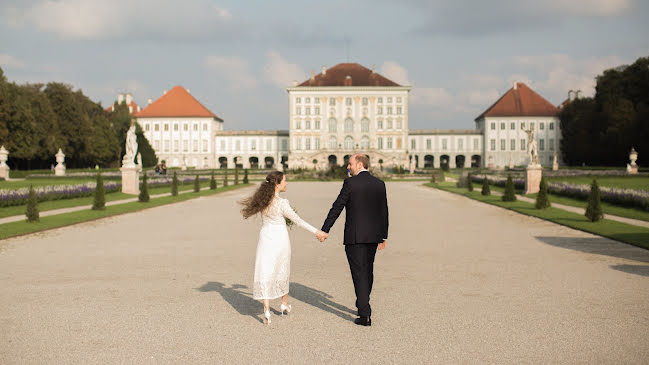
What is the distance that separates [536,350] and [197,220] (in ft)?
37.7

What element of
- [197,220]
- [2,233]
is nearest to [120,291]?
[2,233]

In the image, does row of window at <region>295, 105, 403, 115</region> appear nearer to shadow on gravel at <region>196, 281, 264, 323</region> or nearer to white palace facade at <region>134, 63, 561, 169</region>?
white palace facade at <region>134, 63, 561, 169</region>

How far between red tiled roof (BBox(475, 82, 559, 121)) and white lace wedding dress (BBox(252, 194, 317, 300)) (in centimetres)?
8799

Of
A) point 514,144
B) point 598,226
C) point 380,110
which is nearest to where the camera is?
point 598,226

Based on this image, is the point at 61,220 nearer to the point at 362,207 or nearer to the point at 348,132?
the point at 362,207

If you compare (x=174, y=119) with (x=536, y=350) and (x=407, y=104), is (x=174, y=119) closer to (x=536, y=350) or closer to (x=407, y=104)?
(x=407, y=104)

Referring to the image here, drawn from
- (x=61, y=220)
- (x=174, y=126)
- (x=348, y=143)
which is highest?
(x=174, y=126)

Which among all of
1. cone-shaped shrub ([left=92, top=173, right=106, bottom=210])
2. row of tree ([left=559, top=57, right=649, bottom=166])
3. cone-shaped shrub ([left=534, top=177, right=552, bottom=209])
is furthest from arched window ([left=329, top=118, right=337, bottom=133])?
cone-shaped shrub ([left=92, top=173, right=106, bottom=210])

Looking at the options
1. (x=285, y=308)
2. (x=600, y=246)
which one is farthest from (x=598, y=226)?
(x=285, y=308)

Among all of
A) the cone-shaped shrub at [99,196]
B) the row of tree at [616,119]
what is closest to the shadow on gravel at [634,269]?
the cone-shaped shrub at [99,196]

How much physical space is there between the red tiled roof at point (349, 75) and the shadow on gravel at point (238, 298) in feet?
263

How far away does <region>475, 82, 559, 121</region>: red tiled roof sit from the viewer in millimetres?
88125

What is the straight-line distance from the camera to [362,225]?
4996 mm

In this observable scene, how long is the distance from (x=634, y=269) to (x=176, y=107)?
90923 millimetres
